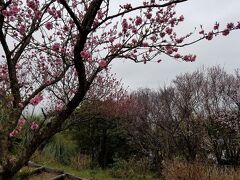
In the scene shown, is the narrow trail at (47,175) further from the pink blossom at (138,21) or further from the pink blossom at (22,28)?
the pink blossom at (138,21)

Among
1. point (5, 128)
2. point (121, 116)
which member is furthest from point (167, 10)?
point (121, 116)

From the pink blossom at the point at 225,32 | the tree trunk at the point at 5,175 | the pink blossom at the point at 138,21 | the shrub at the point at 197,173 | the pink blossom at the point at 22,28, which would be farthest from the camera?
the shrub at the point at 197,173

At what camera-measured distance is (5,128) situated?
3.99 metres

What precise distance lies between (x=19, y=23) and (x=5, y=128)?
383 cm

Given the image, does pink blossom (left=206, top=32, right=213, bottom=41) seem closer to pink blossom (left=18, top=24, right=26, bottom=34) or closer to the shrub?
pink blossom (left=18, top=24, right=26, bottom=34)

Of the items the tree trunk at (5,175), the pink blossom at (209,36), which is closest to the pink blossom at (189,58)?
the pink blossom at (209,36)

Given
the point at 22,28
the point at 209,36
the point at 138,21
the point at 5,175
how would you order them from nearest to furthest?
the point at 5,175
the point at 209,36
the point at 138,21
the point at 22,28

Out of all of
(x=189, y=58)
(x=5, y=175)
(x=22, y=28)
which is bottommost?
(x=5, y=175)

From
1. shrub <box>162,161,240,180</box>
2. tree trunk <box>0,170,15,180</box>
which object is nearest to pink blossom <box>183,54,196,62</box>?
tree trunk <box>0,170,15,180</box>

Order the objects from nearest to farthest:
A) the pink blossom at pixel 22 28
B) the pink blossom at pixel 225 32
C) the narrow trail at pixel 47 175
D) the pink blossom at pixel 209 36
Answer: the pink blossom at pixel 225 32 → the pink blossom at pixel 209 36 → the pink blossom at pixel 22 28 → the narrow trail at pixel 47 175

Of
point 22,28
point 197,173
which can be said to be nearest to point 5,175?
point 22,28

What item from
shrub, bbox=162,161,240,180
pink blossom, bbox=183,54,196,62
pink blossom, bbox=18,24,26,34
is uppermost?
pink blossom, bbox=18,24,26,34

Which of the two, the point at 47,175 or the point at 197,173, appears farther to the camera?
the point at 47,175

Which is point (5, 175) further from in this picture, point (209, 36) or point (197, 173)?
point (197, 173)
